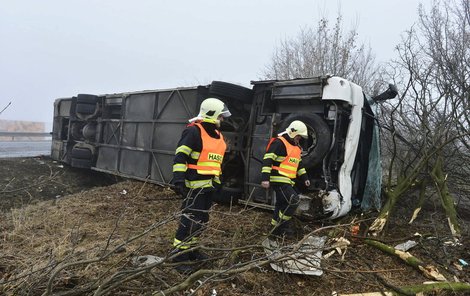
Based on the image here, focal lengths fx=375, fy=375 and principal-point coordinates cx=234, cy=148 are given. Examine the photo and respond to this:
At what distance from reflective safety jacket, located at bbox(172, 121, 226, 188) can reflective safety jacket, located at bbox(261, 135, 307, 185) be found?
871mm

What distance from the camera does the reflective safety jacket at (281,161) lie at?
444cm

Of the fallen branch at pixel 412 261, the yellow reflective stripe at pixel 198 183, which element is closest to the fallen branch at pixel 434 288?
the fallen branch at pixel 412 261

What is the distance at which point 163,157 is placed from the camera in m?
6.66

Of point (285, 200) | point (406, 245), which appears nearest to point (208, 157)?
point (285, 200)

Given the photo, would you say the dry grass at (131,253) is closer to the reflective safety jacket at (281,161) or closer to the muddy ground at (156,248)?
the muddy ground at (156,248)

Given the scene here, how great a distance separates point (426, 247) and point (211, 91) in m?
3.51

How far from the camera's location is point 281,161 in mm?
4461

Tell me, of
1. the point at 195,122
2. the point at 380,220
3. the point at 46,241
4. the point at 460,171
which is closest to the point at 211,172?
the point at 195,122

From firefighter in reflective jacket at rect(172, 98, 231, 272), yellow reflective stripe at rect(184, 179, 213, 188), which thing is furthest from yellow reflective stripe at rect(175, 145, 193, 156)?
yellow reflective stripe at rect(184, 179, 213, 188)

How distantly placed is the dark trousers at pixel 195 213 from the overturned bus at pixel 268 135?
2.92 ft

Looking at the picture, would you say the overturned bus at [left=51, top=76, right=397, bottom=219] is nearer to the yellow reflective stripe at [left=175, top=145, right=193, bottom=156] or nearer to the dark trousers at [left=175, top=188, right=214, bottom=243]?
the dark trousers at [left=175, top=188, right=214, bottom=243]

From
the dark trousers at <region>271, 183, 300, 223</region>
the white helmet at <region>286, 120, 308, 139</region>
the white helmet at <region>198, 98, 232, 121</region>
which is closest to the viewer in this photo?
the white helmet at <region>198, 98, 232, 121</region>

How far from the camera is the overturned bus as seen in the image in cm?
479

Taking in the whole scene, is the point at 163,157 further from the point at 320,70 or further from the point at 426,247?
the point at 320,70
